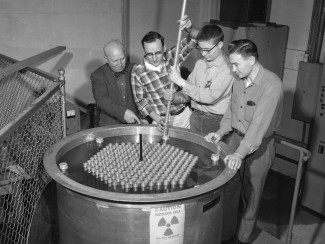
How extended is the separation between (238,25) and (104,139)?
3.22 metres

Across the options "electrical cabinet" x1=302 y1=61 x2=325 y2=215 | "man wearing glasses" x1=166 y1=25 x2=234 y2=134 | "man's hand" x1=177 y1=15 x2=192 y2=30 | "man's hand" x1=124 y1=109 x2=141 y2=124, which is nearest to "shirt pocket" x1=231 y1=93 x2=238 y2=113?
"man wearing glasses" x1=166 y1=25 x2=234 y2=134

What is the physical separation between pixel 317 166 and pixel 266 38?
1.99 metres

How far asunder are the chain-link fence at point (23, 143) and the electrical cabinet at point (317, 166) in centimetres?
269

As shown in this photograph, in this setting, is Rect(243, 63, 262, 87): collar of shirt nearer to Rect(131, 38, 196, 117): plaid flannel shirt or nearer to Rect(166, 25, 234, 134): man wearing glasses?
Rect(166, 25, 234, 134): man wearing glasses

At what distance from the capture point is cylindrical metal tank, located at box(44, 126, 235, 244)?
2256 mm

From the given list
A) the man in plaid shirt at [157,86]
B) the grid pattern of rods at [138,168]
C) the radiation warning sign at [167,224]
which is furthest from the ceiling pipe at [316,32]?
the radiation warning sign at [167,224]

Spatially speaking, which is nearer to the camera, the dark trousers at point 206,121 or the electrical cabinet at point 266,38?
the dark trousers at point 206,121

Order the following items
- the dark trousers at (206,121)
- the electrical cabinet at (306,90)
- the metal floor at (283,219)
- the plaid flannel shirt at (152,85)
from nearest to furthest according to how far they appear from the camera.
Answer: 1. the dark trousers at (206,121)
2. the plaid flannel shirt at (152,85)
3. the metal floor at (283,219)
4. the electrical cabinet at (306,90)

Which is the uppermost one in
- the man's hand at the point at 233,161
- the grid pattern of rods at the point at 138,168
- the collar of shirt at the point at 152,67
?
the collar of shirt at the point at 152,67

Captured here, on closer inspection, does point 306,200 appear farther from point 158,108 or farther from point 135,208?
point 135,208

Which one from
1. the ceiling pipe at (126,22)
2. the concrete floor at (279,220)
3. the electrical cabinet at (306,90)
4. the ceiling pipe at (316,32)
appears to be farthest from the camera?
the ceiling pipe at (126,22)

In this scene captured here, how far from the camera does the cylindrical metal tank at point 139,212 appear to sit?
2.26 meters

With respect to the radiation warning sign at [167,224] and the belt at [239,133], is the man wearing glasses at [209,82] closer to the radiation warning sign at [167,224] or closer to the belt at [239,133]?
the belt at [239,133]

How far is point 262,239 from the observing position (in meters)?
3.49
